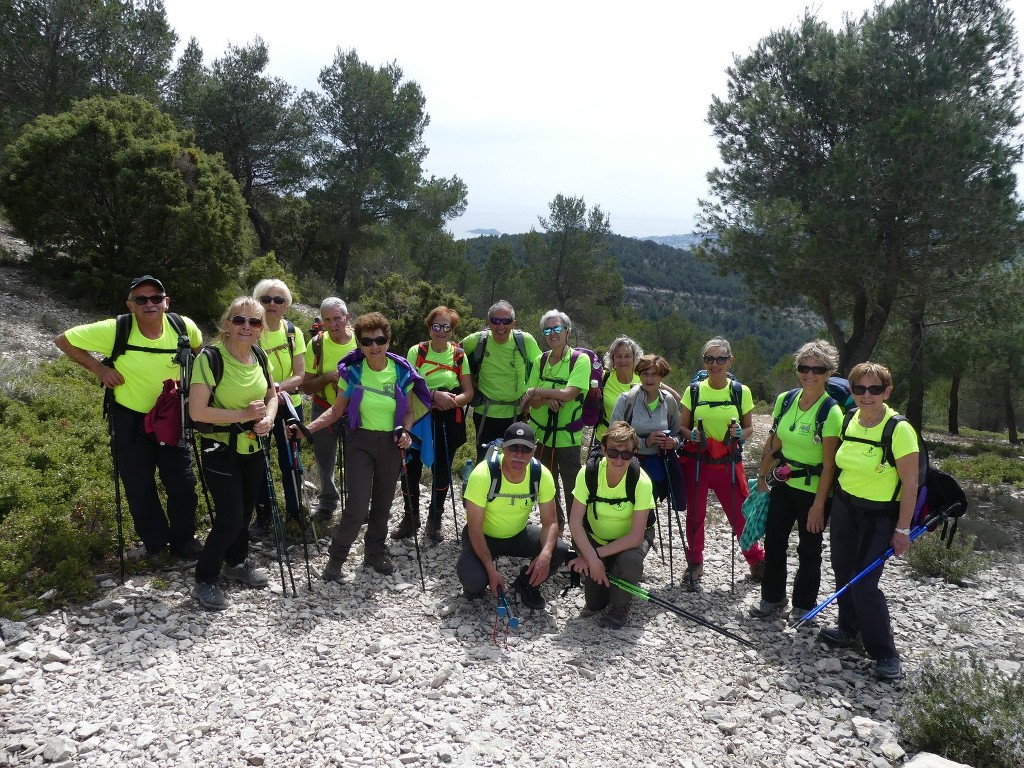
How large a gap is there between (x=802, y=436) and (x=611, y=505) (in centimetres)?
157

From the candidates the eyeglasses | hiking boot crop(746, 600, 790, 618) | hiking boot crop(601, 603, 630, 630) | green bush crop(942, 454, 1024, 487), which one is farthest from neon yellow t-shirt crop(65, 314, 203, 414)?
green bush crop(942, 454, 1024, 487)

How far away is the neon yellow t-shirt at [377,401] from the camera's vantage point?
17.3ft

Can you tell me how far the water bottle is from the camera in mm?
5070

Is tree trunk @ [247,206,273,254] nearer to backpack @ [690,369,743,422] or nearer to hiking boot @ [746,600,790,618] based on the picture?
backpack @ [690,369,743,422]

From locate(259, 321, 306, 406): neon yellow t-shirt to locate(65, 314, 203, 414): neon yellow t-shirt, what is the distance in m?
0.85

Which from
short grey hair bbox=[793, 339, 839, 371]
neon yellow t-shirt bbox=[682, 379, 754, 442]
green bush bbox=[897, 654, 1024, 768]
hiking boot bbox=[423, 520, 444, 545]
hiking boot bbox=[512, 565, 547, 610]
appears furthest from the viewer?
hiking boot bbox=[423, 520, 444, 545]

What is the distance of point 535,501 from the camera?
524cm

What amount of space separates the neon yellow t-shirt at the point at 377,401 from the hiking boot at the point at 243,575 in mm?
1492

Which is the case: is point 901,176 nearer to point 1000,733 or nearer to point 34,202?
point 1000,733

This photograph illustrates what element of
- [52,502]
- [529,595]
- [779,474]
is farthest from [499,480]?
[52,502]

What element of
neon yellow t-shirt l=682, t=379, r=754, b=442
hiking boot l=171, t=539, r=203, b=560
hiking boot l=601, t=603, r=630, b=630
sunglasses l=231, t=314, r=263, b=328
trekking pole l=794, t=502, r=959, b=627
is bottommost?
hiking boot l=601, t=603, r=630, b=630

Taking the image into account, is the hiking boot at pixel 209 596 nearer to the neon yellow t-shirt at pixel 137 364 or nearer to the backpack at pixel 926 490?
the neon yellow t-shirt at pixel 137 364

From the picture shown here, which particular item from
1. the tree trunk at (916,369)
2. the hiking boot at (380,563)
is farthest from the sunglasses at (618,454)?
the tree trunk at (916,369)

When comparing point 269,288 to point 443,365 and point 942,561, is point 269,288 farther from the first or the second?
point 942,561
